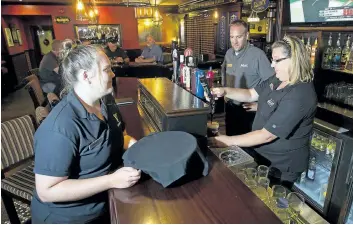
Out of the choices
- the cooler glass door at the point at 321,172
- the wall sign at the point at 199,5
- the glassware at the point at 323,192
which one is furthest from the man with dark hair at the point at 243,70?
the wall sign at the point at 199,5

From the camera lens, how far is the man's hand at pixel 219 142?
149 centimetres

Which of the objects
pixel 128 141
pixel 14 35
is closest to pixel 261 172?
pixel 128 141

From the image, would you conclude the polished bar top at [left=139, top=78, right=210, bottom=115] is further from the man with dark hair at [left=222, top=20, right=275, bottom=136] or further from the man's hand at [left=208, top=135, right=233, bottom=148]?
the man with dark hair at [left=222, top=20, right=275, bottom=136]

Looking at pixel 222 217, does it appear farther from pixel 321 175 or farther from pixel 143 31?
pixel 143 31

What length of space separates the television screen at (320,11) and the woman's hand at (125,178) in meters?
2.54

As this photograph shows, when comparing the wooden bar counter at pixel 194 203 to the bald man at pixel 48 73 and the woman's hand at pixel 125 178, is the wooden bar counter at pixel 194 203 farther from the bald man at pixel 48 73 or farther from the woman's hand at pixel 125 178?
the bald man at pixel 48 73

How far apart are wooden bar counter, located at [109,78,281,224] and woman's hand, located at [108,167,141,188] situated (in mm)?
25

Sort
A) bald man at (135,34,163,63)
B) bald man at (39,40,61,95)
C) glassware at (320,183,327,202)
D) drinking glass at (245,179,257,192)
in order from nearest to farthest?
drinking glass at (245,179,257,192), glassware at (320,183,327,202), bald man at (39,40,61,95), bald man at (135,34,163,63)

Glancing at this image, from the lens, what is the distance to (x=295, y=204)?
1.13 meters

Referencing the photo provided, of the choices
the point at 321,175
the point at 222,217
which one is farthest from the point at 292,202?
the point at 321,175

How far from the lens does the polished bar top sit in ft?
4.17

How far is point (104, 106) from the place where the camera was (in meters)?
1.38

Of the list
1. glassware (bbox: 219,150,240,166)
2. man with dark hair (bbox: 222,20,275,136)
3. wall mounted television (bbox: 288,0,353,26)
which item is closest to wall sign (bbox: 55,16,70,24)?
man with dark hair (bbox: 222,20,275,136)

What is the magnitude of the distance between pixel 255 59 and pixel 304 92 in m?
1.39
